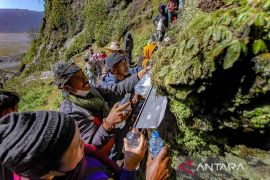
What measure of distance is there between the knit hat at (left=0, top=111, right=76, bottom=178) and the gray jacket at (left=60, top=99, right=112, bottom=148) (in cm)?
147

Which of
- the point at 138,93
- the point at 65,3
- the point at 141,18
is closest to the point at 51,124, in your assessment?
the point at 138,93

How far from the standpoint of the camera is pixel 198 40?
2.12m

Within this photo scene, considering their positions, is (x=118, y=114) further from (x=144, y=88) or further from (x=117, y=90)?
(x=117, y=90)

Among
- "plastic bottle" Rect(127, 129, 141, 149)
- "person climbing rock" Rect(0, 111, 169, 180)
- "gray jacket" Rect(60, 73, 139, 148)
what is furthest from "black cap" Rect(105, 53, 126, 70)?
"person climbing rock" Rect(0, 111, 169, 180)

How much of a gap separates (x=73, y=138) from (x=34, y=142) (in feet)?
0.79

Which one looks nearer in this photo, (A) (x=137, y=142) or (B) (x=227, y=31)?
(B) (x=227, y=31)

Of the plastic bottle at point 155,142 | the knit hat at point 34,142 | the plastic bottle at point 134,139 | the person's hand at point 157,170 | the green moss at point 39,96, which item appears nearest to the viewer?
the knit hat at point 34,142

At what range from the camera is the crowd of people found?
1562 mm

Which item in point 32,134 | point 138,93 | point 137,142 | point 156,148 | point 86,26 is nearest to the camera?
point 32,134

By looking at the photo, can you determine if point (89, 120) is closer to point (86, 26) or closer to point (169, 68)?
point (169, 68)

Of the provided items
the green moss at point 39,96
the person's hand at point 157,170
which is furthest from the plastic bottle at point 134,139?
the green moss at point 39,96

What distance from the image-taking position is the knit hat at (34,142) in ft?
5.03

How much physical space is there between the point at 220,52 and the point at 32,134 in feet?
3.81

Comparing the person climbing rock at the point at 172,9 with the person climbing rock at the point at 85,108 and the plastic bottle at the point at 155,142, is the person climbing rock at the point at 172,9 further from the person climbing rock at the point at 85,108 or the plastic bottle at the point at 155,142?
the plastic bottle at the point at 155,142
